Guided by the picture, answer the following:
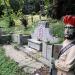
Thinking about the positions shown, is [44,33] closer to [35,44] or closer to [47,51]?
[35,44]

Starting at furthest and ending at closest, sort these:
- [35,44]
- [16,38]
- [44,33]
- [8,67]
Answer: [16,38], [35,44], [44,33], [8,67]

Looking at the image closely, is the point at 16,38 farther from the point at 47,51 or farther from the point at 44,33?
the point at 47,51

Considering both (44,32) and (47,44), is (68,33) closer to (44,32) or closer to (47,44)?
(47,44)

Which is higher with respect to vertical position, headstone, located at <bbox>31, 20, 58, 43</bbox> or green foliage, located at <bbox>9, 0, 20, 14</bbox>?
green foliage, located at <bbox>9, 0, 20, 14</bbox>

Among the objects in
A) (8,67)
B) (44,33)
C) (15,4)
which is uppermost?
(15,4)

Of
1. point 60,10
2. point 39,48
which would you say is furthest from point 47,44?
point 60,10

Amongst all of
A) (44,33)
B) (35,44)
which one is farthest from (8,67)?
(44,33)

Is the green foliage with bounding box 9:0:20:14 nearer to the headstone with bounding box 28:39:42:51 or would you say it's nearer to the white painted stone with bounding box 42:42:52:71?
the headstone with bounding box 28:39:42:51

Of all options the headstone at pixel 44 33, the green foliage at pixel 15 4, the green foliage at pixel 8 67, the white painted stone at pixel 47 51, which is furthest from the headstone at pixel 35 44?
the green foliage at pixel 15 4

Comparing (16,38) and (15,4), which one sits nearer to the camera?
(16,38)

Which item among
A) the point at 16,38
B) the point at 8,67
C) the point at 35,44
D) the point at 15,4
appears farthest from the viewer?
the point at 15,4

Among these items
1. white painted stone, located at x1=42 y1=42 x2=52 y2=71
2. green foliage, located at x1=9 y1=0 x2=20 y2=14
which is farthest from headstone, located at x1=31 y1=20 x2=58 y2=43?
green foliage, located at x1=9 y1=0 x2=20 y2=14

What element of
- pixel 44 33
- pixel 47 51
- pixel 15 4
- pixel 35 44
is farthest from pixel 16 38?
pixel 15 4

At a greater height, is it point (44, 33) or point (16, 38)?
point (44, 33)
